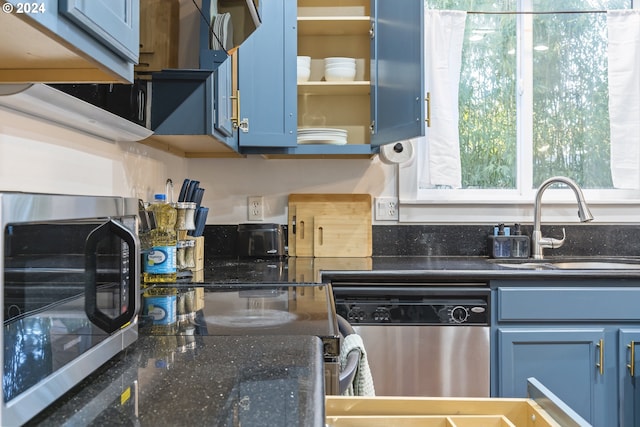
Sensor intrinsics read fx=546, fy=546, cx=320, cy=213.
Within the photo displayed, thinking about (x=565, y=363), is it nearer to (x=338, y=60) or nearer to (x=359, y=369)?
(x=359, y=369)

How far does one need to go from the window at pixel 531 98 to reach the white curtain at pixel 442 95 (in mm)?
118

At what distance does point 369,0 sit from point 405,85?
2.73ft

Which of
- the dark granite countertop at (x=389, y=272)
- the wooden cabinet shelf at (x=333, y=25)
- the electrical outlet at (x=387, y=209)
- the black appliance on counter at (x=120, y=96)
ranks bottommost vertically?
the dark granite countertop at (x=389, y=272)

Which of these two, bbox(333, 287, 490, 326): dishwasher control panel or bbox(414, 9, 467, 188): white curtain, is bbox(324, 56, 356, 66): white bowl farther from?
bbox(333, 287, 490, 326): dishwasher control panel

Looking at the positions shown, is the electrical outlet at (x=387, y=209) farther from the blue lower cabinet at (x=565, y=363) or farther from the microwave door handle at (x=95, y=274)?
the microwave door handle at (x=95, y=274)

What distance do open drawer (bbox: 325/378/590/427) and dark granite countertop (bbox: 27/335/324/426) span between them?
0.12 m

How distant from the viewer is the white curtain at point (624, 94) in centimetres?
266

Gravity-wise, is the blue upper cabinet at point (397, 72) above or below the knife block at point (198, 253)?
above

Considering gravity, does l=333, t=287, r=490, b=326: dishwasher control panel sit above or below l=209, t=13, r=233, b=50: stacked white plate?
below

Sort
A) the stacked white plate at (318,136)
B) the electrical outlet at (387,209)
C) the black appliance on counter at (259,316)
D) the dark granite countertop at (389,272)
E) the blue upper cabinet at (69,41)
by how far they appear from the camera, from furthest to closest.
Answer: the electrical outlet at (387,209)
the stacked white plate at (318,136)
the dark granite countertop at (389,272)
the black appliance on counter at (259,316)
the blue upper cabinet at (69,41)

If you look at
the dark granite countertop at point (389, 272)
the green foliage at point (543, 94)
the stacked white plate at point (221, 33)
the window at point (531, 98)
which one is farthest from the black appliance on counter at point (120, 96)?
the green foliage at point (543, 94)

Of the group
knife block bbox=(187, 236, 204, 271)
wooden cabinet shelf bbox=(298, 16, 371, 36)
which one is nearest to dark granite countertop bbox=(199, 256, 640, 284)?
knife block bbox=(187, 236, 204, 271)

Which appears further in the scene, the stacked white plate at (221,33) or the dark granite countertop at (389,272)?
the dark granite countertop at (389,272)

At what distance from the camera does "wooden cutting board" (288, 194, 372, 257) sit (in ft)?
8.64
